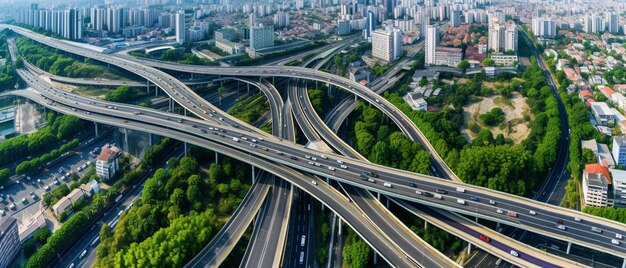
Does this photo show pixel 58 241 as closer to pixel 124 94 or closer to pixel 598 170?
pixel 124 94

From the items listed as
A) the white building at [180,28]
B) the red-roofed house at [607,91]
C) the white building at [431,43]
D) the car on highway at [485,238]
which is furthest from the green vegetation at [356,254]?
the white building at [180,28]

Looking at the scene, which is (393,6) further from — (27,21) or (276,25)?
(27,21)

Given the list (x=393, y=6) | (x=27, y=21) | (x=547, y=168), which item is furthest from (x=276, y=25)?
(x=547, y=168)

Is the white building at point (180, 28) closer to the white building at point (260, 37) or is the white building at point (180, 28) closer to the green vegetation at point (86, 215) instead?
the white building at point (260, 37)

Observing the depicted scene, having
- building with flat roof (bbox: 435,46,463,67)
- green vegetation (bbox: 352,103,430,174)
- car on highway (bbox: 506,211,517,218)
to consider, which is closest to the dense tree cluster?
green vegetation (bbox: 352,103,430,174)

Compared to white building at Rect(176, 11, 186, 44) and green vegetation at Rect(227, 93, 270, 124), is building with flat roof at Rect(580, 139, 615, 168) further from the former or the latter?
white building at Rect(176, 11, 186, 44)

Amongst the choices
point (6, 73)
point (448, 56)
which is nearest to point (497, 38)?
point (448, 56)

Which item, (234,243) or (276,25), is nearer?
(234,243)
